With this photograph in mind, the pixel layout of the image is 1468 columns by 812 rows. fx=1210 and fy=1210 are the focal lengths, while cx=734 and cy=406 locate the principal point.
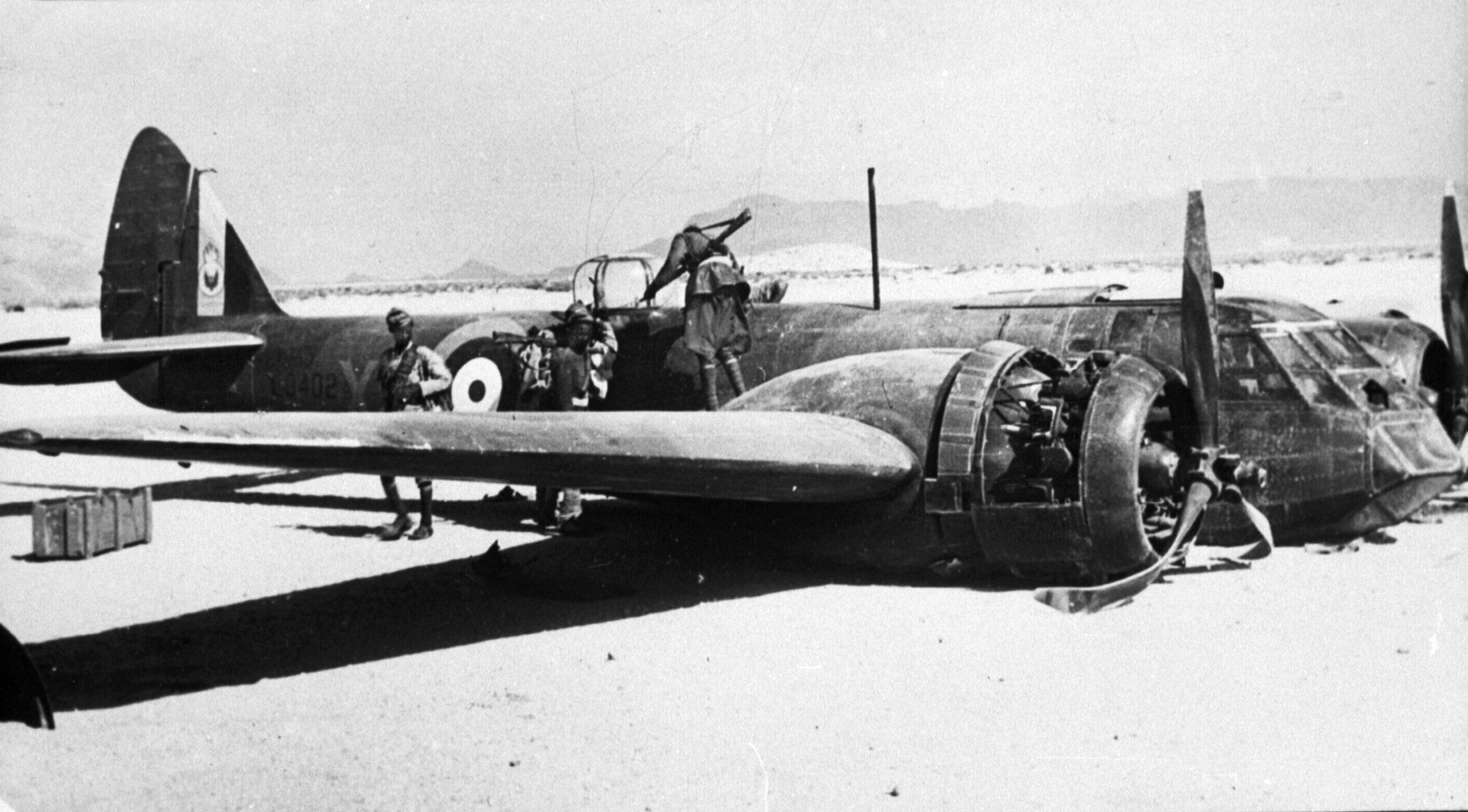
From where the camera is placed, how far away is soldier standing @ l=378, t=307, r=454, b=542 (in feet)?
32.7

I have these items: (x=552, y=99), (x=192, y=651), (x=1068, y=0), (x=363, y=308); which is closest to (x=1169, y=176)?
(x=1068, y=0)

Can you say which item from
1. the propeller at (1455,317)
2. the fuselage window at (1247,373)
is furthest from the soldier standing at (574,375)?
the propeller at (1455,317)

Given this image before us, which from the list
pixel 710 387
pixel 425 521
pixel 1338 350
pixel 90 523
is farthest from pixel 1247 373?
pixel 90 523

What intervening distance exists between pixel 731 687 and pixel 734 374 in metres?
4.24

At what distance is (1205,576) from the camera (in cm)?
770

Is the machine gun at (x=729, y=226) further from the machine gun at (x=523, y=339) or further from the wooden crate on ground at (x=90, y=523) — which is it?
the wooden crate on ground at (x=90, y=523)

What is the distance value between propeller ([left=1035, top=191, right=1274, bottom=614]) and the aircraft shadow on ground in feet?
4.17

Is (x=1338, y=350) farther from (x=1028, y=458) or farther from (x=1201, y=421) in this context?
(x=1028, y=458)

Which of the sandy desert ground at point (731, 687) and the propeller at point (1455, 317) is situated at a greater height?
the propeller at point (1455, 317)

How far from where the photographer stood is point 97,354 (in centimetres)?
1196

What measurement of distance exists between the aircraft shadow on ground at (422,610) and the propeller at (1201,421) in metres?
1.27

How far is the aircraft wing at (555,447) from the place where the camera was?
5.50m

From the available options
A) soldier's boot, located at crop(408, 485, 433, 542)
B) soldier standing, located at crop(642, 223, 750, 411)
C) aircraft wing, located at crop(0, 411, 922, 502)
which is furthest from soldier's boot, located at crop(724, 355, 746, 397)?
soldier's boot, located at crop(408, 485, 433, 542)

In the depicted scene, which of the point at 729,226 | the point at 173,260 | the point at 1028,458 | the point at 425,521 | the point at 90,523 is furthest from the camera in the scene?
the point at 173,260
